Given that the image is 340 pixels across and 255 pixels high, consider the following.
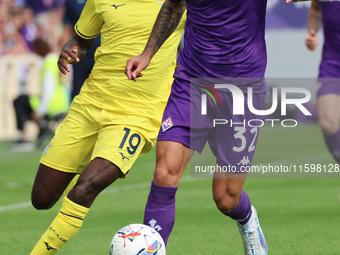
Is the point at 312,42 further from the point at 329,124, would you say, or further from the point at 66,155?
the point at 66,155

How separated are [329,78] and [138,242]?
3.07 metres

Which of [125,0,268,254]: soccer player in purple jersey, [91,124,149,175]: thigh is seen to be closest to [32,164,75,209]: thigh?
[91,124,149,175]: thigh

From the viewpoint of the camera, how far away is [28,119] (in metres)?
19.7

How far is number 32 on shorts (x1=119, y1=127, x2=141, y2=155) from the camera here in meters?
6.36

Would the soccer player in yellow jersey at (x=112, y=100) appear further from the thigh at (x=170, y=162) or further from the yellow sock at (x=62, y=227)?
the yellow sock at (x=62, y=227)

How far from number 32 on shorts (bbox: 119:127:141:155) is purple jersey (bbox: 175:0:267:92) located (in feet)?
1.84

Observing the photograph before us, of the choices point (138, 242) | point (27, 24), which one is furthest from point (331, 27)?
point (27, 24)

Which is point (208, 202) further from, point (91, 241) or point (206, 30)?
point (206, 30)

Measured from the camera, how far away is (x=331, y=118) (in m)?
7.98

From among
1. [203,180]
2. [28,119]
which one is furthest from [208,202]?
[28,119]

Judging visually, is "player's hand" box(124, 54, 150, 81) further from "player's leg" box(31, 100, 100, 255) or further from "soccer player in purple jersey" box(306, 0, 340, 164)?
"soccer player in purple jersey" box(306, 0, 340, 164)

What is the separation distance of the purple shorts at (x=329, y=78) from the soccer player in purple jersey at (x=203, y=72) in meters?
1.72

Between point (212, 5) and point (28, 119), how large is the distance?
46.1ft

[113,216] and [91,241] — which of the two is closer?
[91,241]
